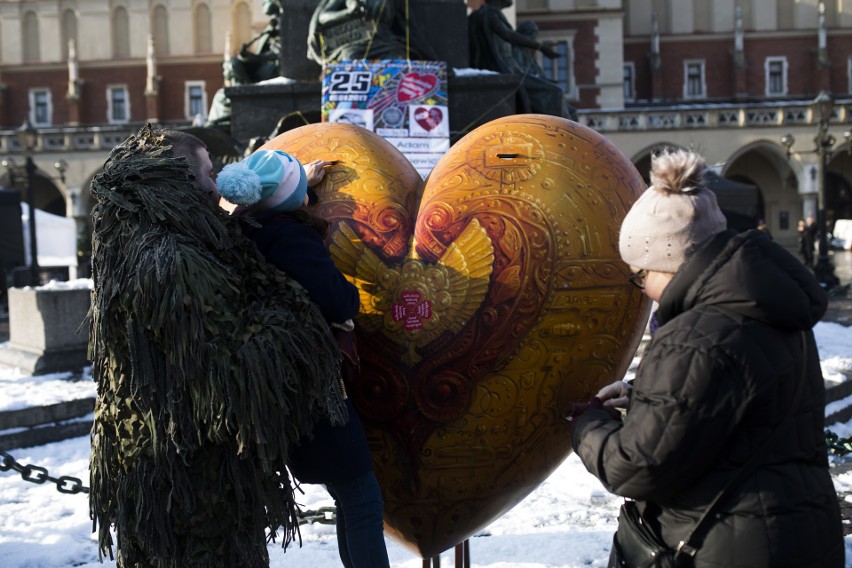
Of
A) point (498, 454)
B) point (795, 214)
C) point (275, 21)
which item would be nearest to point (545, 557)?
point (498, 454)

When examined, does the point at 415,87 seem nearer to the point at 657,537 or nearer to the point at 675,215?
the point at 675,215

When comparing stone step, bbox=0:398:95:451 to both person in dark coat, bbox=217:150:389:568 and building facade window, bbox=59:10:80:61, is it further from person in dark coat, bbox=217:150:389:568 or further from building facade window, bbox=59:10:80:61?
building facade window, bbox=59:10:80:61

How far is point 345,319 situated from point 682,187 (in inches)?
35.3

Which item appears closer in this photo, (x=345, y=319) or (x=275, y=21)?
(x=345, y=319)

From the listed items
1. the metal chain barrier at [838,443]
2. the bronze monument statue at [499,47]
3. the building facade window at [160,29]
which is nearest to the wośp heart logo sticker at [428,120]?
the bronze monument statue at [499,47]

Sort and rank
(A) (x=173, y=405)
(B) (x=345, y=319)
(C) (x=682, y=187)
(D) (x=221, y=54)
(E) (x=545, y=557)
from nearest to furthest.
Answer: (C) (x=682, y=187)
(A) (x=173, y=405)
(B) (x=345, y=319)
(E) (x=545, y=557)
(D) (x=221, y=54)

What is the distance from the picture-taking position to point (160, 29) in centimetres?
4300

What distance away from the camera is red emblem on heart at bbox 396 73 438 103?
7172 mm

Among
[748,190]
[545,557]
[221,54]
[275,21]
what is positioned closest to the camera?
[545,557]

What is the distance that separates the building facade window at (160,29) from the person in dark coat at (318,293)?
144 feet

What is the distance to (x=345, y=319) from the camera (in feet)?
7.38

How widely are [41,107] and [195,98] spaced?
7.93 m

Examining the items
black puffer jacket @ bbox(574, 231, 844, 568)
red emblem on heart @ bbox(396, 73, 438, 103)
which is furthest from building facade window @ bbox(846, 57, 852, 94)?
black puffer jacket @ bbox(574, 231, 844, 568)

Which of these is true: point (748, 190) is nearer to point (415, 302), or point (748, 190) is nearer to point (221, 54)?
point (415, 302)
